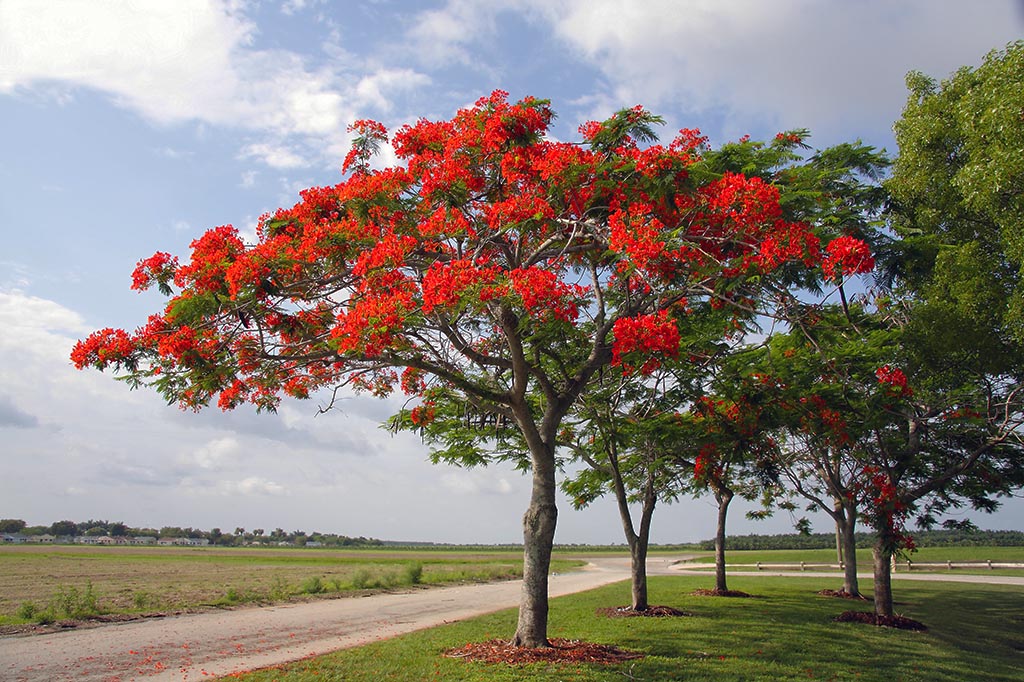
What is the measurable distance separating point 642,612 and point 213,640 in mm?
9873

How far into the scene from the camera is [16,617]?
15.1 meters

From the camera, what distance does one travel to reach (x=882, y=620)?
50.1 ft

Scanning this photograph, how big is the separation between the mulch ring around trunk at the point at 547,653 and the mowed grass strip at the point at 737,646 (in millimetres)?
305

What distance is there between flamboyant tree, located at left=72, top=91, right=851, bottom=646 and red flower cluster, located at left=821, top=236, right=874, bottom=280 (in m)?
0.04

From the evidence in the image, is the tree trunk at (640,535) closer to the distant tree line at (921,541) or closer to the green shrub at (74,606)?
the green shrub at (74,606)

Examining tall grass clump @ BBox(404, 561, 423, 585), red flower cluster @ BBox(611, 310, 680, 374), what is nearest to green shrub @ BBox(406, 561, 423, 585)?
tall grass clump @ BBox(404, 561, 423, 585)

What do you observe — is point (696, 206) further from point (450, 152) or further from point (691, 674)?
point (691, 674)

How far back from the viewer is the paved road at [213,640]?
9734mm

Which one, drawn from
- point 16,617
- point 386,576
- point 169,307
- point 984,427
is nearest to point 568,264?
point 169,307

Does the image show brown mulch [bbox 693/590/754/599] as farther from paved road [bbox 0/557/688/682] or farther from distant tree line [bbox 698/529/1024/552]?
distant tree line [bbox 698/529/1024/552]

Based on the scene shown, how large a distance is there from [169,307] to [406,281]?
345 centimetres

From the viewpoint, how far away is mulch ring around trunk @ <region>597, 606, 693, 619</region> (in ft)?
51.6

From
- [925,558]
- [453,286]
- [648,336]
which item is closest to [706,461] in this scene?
[648,336]

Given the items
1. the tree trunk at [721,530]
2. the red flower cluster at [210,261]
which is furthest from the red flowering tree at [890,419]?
the red flower cluster at [210,261]
